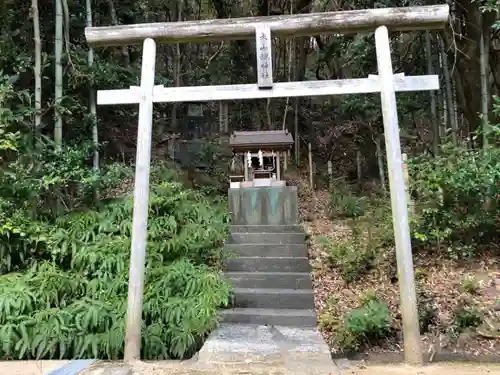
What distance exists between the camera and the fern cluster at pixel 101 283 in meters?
4.23

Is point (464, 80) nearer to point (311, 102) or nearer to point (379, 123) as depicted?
point (379, 123)

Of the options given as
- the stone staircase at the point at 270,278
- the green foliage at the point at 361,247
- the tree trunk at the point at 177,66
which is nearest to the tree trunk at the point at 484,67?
the green foliage at the point at 361,247

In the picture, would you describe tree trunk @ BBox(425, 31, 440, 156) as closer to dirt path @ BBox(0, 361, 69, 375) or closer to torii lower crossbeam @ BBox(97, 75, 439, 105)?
torii lower crossbeam @ BBox(97, 75, 439, 105)

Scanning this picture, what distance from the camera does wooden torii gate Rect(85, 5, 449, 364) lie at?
4.03m

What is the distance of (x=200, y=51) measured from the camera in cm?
1514

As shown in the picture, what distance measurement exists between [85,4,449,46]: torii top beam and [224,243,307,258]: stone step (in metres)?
3.12

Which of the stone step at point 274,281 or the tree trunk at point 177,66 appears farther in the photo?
the tree trunk at point 177,66

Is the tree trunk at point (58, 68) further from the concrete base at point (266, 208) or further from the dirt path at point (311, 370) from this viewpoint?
the dirt path at point (311, 370)

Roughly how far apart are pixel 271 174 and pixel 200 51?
888 cm

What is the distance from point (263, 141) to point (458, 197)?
355 centimetres

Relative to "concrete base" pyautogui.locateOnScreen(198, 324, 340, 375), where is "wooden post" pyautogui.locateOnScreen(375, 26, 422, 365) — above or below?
above

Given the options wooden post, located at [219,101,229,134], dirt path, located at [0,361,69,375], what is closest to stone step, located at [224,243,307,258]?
dirt path, located at [0,361,69,375]

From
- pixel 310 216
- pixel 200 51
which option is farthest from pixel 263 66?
pixel 200 51

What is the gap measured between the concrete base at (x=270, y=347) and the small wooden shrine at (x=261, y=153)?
353 cm
